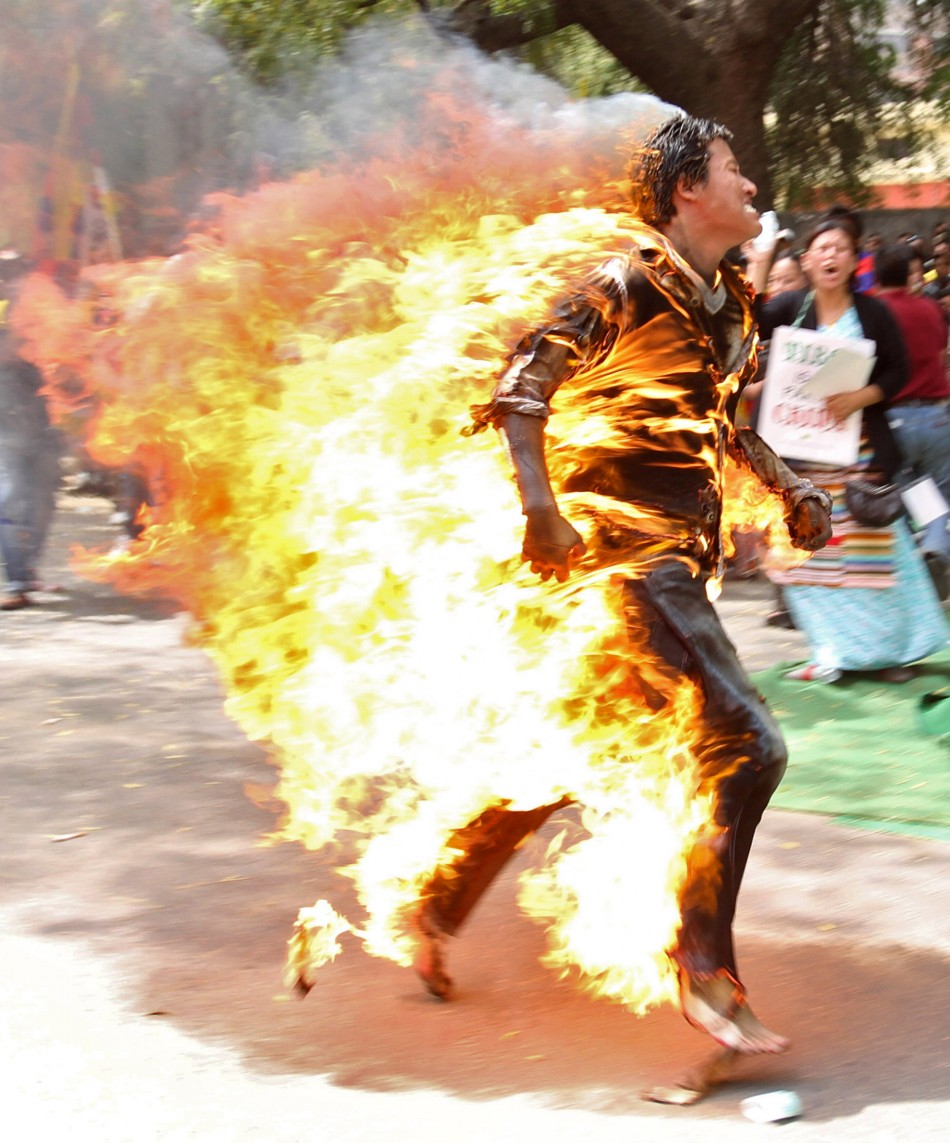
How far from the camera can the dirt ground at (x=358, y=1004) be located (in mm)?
3270

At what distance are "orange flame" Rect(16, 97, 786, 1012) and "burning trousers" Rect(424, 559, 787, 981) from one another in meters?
0.04

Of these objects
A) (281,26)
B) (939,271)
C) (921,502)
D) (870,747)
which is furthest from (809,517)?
(939,271)

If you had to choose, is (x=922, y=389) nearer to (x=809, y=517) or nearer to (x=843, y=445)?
(x=843, y=445)

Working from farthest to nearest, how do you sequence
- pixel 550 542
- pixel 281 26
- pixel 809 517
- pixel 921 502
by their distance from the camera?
pixel 281 26 → pixel 921 502 → pixel 809 517 → pixel 550 542

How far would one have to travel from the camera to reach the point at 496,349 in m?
3.64

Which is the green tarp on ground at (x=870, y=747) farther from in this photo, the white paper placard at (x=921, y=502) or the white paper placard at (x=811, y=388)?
the white paper placard at (x=811, y=388)

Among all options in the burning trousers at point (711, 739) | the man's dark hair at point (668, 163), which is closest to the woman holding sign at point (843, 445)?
the man's dark hair at point (668, 163)

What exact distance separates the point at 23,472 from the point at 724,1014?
23.9 ft

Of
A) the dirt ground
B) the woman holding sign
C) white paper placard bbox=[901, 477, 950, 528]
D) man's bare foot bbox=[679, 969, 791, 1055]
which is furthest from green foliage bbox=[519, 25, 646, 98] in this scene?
man's bare foot bbox=[679, 969, 791, 1055]

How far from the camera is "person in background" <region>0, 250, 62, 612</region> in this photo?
9484mm

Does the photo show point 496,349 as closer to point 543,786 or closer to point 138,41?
point 543,786

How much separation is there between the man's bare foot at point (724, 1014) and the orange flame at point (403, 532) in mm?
108

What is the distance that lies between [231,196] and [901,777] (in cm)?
334

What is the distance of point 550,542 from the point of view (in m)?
3.30
